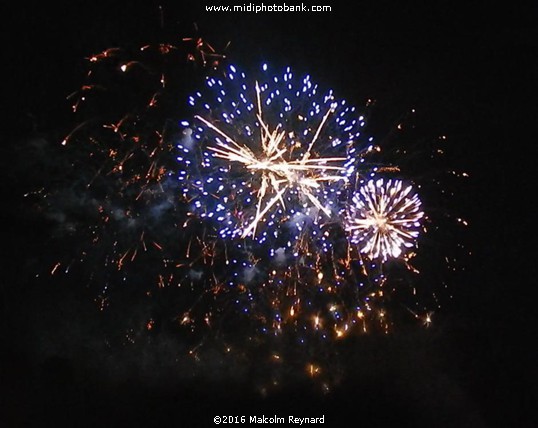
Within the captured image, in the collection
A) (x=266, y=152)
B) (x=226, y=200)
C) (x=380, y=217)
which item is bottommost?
(x=380, y=217)

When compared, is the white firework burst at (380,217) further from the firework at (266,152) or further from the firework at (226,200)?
the firework at (266,152)

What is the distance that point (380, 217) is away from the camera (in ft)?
23.9

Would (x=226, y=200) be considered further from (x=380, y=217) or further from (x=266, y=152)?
(x=380, y=217)

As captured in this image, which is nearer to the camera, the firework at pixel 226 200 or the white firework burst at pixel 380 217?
the firework at pixel 226 200

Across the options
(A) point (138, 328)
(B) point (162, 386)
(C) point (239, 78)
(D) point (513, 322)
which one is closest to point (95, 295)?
(A) point (138, 328)

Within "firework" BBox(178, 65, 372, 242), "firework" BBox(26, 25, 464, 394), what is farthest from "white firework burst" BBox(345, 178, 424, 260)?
"firework" BBox(178, 65, 372, 242)

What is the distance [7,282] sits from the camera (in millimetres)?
7867

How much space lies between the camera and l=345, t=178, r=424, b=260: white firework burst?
23.8 ft

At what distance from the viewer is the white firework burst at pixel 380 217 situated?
7.27m

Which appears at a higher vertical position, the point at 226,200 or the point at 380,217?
the point at 226,200

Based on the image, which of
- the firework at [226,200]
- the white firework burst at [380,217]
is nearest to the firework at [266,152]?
the firework at [226,200]

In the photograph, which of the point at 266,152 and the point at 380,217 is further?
the point at 380,217

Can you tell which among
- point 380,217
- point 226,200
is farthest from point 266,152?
point 380,217

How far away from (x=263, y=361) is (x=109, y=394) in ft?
10.3
